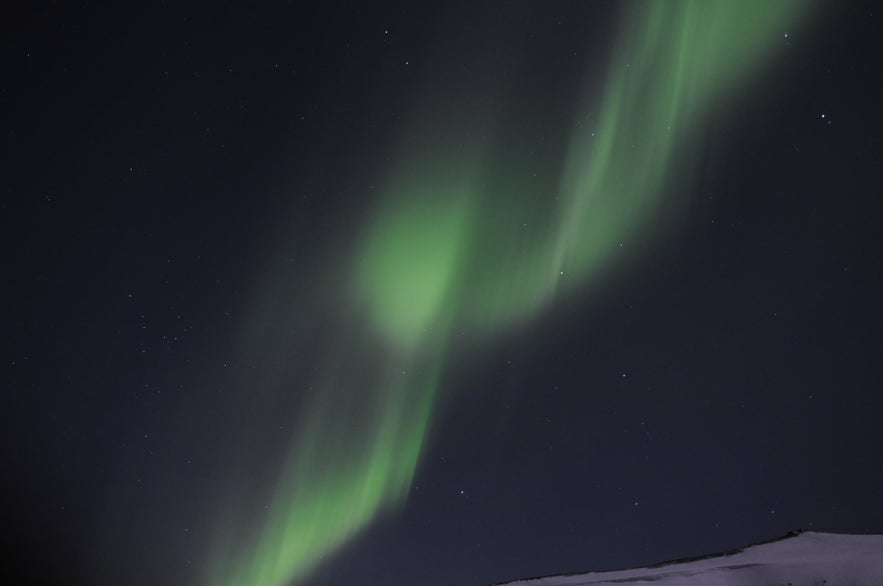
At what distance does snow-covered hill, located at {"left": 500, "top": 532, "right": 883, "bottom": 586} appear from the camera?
2.21 metres

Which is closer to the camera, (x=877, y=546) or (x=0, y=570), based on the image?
(x=877, y=546)

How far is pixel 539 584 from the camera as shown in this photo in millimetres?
3477

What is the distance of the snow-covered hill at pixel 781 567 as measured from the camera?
2.21 meters

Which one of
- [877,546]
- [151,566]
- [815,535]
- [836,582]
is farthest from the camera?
[151,566]

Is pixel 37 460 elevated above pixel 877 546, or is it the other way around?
pixel 877 546

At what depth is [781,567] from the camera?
241 cm

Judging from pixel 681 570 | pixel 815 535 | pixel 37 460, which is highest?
pixel 815 535

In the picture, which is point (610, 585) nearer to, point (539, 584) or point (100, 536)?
point (539, 584)

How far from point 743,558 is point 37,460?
28.2 meters

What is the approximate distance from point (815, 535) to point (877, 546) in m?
0.61

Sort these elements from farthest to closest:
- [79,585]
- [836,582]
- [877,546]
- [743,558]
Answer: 1. [79,585]
2. [743,558]
3. [877,546]
4. [836,582]

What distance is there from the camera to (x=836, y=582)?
7.09 feet

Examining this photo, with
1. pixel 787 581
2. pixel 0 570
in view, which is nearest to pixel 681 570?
pixel 787 581

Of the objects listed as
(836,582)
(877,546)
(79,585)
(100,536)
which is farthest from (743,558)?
(79,585)
